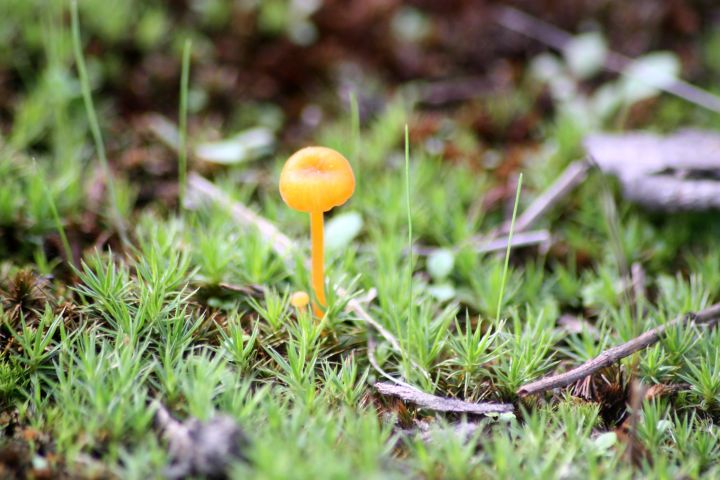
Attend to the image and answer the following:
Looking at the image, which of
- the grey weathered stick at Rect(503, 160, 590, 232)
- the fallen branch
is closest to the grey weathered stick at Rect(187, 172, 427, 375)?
the fallen branch

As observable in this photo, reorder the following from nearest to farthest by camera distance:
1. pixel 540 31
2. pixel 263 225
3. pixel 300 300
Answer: pixel 300 300, pixel 263 225, pixel 540 31

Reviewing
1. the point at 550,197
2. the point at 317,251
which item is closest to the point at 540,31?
the point at 550,197

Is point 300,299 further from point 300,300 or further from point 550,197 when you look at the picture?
point 550,197

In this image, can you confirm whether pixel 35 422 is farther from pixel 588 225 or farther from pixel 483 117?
pixel 483 117

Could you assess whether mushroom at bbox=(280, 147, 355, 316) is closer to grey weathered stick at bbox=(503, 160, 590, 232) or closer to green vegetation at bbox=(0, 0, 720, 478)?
green vegetation at bbox=(0, 0, 720, 478)

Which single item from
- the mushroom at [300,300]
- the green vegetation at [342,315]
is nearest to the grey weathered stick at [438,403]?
the green vegetation at [342,315]

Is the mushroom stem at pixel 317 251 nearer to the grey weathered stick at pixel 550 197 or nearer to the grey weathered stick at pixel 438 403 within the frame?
the grey weathered stick at pixel 438 403

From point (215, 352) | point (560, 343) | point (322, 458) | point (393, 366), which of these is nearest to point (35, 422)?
point (215, 352)
